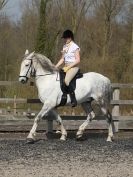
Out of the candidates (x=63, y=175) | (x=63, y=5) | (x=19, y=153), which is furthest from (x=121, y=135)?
(x=63, y=5)

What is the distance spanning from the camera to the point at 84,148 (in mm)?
10594

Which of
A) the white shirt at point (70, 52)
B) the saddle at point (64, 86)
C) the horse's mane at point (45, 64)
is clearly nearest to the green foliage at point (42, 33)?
the horse's mane at point (45, 64)

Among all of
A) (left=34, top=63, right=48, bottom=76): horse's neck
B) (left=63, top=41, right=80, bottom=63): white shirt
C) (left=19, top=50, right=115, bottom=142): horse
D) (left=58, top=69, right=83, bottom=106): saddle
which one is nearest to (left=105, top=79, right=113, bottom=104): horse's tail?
(left=19, top=50, right=115, bottom=142): horse

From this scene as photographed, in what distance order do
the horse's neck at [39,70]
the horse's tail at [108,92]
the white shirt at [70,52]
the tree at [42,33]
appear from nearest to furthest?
1. the white shirt at [70,52]
2. the horse's neck at [39,70]
3. the horse's tail at [108,92]
4. the tree at [42,33]

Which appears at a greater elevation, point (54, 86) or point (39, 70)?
point (39, 70)

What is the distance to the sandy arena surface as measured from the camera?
7756mm

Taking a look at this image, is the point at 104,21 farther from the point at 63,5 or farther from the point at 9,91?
the point at 9,91

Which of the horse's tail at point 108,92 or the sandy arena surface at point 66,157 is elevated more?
the horse's tail at point 108,92

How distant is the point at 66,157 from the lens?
931 centimetres

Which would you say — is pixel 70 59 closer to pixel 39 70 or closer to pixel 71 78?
pixel 71 78

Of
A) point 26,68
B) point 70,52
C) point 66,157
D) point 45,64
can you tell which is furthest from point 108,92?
point 66,157

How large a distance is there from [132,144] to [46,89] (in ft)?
7.72

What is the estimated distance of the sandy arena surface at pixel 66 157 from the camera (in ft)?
25.4

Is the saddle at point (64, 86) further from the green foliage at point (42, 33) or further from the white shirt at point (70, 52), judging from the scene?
the green foliage at point (42, 33)
